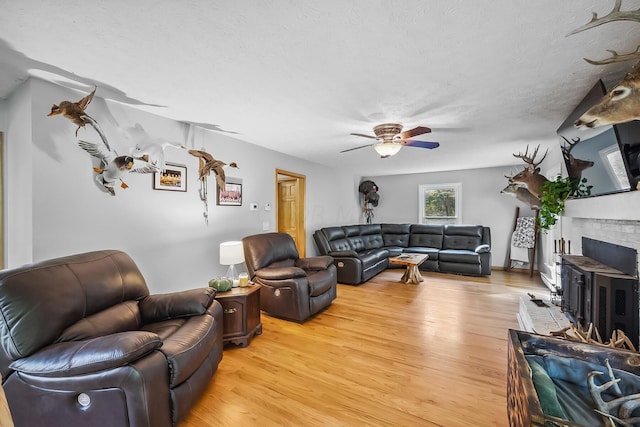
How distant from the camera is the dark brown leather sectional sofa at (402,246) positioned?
Answer: 4.88 meters

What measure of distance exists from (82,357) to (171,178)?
1925mm

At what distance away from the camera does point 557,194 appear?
117 inches

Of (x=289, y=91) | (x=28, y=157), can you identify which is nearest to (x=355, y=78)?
(x=289, y=91)

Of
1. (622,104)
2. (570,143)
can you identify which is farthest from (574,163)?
(622,104)

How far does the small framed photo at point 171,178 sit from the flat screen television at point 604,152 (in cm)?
374

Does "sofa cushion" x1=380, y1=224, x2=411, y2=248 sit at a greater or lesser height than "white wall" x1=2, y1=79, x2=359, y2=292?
lesser

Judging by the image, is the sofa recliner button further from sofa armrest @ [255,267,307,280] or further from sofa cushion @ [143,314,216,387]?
sofa armrest @ [255,267,307,280]

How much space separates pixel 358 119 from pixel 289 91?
91 cm

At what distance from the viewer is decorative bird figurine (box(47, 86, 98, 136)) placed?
6.33ft

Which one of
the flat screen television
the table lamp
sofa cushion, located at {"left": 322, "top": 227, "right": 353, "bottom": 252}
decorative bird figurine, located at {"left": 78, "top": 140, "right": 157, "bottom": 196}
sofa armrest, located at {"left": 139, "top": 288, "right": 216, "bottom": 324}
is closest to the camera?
the flat screen television

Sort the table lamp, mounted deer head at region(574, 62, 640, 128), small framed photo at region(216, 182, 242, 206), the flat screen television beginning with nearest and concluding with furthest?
mounted deer head at region(574, 62, 640, 128) < the flat screen television < the table lamp < small framed photo at region(216, 182, 242, 206)

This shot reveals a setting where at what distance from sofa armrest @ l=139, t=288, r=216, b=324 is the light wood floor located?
0.59 metres

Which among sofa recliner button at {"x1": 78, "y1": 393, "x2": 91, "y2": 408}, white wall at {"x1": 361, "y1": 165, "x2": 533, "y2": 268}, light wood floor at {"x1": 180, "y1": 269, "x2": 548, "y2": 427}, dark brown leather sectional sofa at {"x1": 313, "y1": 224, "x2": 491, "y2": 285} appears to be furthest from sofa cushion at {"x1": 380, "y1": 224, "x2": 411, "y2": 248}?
sofa recliner button at {"x1": 78, "y1": 393, "x2": 91, "y2": 408}

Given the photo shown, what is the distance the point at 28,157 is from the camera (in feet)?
6.47
